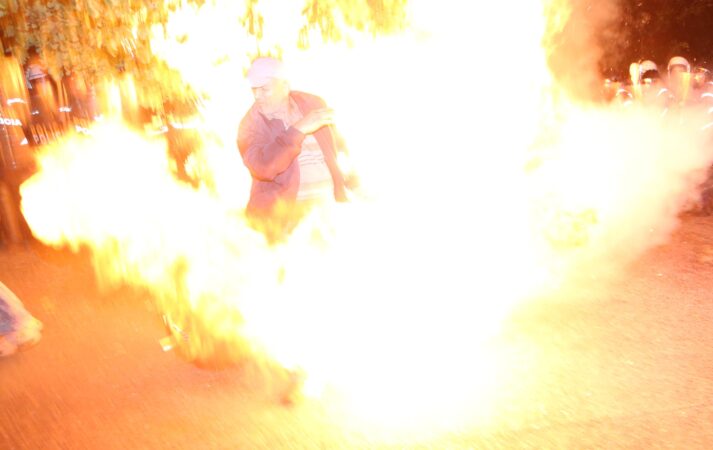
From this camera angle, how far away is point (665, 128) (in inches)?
385

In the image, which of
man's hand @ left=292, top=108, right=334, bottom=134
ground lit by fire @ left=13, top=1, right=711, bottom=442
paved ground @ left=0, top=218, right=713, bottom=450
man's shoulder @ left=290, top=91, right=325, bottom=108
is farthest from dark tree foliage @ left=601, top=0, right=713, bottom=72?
man's hand @ left=292, top=108, right=334, bottom=134

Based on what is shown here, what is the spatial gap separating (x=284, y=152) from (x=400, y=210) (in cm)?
249

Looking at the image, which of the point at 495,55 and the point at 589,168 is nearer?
the point at 495,55

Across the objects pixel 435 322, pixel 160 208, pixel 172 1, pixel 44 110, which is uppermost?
pixel 172 1

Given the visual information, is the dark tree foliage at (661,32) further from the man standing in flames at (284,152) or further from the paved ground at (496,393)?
the man standing in flames at (284,152)

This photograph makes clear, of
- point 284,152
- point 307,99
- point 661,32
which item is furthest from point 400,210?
point 661,32

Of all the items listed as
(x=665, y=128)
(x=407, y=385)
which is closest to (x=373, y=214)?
(x=407, y=385)

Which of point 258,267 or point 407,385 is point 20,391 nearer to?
point 258,267

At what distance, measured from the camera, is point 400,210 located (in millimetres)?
6621

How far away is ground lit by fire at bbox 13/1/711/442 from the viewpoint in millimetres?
4930

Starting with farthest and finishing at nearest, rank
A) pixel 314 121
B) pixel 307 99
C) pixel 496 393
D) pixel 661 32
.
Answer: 1. pixel 661 32
2. pixel 307 99
3. pixel 496 393
4. pixel 314 121

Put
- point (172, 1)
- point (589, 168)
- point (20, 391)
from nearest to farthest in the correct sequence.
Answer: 1. point (20, 391)
2. point (172, 1)
3. point (589, 168)

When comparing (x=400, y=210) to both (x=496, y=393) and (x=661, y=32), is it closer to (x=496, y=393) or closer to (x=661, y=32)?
(x=496, y=393)

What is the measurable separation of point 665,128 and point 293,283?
6927 millimetres
